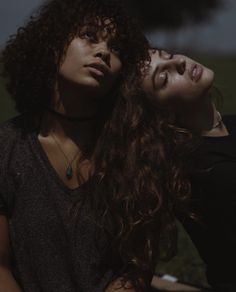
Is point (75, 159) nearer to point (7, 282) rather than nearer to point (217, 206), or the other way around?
point (7, 282)

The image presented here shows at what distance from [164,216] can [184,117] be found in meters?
0.56

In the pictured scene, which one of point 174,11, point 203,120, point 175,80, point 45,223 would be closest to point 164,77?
point 175,80

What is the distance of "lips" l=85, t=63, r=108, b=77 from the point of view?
10.2 ft

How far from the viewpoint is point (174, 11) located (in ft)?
175

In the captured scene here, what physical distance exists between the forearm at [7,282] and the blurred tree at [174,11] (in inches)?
1856

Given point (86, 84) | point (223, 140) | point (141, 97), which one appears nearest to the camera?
point (86, 84)

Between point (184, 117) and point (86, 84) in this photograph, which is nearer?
point (86, 84)

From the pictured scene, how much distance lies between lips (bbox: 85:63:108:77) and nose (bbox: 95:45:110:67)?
0.03 m

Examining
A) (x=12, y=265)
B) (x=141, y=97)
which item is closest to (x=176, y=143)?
(x=141, y=97)

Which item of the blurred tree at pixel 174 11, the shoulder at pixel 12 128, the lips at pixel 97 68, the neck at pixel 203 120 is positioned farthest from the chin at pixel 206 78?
the blurred tree at pixel 174 11

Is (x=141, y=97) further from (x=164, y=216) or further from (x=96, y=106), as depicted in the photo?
(x=164, y=216)

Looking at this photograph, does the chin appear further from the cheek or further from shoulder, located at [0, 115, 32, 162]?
shoulder, located at [0, 115, 32, 162]

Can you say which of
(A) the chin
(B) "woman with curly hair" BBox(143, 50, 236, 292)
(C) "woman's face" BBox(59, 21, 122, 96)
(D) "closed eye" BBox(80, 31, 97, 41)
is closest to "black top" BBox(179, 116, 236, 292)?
(B) "woman with curly hair" BBox(143, 50, 236, 292)

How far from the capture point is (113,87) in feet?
10.8
